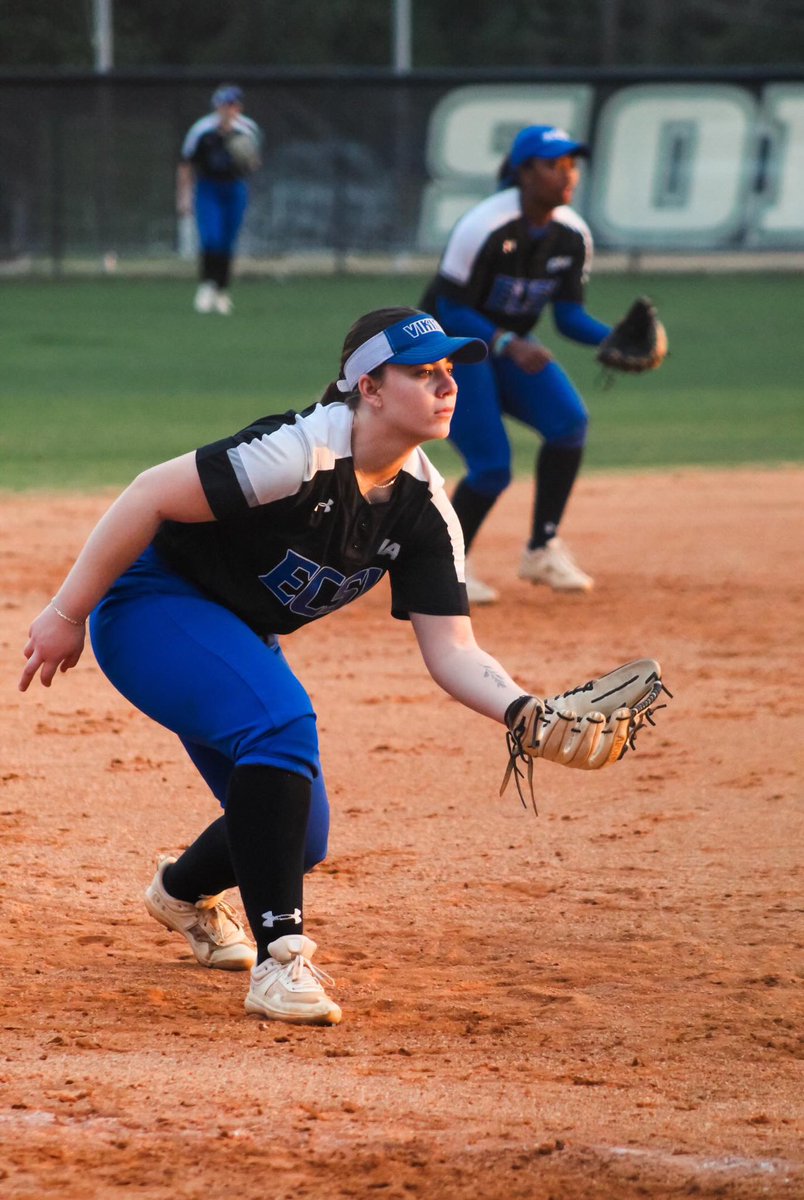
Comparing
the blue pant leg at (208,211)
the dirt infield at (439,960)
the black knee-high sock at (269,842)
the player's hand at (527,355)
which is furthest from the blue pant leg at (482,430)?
the blue pant leg at (208,211)

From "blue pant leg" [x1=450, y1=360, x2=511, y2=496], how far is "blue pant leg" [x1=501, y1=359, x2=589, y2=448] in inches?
2.6

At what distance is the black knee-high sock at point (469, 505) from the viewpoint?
7438 millimetres

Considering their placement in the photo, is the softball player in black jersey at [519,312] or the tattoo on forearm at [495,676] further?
the softball player in black jersey at [519,312]

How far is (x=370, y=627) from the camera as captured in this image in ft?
24.1

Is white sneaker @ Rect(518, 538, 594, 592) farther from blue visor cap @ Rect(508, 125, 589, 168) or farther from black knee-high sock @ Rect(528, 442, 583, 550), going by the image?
blue visor cap @ Rect(508, 125, 589, 168)

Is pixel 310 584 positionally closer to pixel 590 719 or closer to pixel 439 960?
pixel 590 719

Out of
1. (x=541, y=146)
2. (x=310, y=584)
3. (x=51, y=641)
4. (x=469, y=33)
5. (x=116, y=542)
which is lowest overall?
(x=51, y=641)

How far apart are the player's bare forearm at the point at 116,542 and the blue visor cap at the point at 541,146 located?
159 inches

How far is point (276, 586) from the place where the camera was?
356 cm

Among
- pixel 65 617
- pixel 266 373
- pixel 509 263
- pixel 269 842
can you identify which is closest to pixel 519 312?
pixel 509 263

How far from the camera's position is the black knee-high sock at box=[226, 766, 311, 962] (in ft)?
11.0

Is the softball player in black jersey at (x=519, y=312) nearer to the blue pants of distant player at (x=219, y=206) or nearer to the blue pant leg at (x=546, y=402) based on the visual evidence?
the blue pant leg at (x=546, y=402)

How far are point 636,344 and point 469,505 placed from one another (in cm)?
100

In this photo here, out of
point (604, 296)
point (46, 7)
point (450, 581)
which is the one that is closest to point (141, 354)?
point (604, 296)
